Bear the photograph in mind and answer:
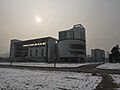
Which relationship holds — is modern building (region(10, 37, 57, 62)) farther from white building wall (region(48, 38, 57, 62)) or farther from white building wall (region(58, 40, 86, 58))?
white building wall (region(58, 40, 86, 58))

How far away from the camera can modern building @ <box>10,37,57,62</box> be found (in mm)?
132500

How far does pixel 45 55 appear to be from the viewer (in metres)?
133

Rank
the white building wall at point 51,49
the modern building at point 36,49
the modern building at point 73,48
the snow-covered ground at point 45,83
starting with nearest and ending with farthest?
the snow-covered ground at point 45,83
the modern building at point 73,48
the white building wall at point 51,49
the modern building at point 36,49

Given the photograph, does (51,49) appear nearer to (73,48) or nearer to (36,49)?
(36,49)

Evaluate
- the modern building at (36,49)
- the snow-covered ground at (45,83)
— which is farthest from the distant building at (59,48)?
the snow-covered ground at (45,83)

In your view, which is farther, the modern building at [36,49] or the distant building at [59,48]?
the modern building at [36,49]

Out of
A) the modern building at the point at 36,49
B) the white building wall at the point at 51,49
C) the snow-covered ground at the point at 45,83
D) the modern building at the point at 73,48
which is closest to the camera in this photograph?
the snow-covered ground at the point at 45,83

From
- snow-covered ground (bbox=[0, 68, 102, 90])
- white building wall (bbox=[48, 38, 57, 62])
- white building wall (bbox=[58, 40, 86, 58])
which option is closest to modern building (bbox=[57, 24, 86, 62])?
Result: white building wall (bbox=[58, 40, 86, 58])

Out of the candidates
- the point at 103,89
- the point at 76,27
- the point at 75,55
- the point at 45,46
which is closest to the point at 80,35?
the point at 76,27

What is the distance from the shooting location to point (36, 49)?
13888 cm

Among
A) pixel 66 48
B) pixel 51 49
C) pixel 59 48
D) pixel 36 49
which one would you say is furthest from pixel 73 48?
pixel 36 49

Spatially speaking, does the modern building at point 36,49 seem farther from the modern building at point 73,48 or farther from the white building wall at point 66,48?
the white building wall at point 66,48

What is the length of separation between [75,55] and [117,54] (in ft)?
161

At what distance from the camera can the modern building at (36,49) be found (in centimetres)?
13250
